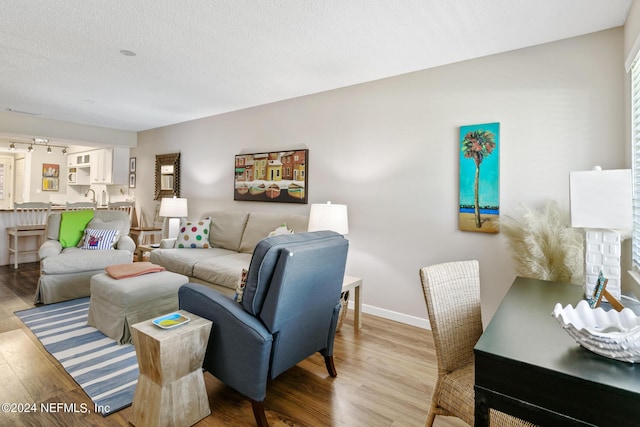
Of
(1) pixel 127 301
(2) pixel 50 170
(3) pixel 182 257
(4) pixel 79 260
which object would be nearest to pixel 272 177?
(3) pixel 182 257

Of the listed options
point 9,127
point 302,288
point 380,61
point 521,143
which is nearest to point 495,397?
point 302,288

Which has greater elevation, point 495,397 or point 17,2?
point 17,2

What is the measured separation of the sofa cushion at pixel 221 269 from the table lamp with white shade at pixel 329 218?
0.88 meters

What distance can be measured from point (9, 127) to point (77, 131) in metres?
0.90

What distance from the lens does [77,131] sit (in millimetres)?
5910

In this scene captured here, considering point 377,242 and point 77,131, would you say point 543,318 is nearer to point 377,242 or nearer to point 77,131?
point 377,242

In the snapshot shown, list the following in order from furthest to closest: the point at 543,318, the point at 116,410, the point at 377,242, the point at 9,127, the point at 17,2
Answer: the point at 9,127, the point at 377,242, the point at 17,2, the point at 116,410, the point at 543,318

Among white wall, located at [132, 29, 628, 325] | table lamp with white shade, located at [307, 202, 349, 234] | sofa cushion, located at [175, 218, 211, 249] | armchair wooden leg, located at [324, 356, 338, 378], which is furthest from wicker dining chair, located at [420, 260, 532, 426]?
sofa cushion, located at [175, 218, 211, 249]

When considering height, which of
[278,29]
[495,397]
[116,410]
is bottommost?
[116,410]

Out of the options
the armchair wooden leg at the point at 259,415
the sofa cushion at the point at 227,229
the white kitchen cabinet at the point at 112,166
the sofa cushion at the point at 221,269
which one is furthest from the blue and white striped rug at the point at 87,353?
the white kitchen cabinet at the point at 112,166

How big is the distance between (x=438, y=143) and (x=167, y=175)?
482 centimetres

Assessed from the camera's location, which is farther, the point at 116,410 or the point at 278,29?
the point at 278,29

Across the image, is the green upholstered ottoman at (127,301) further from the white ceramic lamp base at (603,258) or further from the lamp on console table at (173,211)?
the white ceramic lamp base at (603,258)

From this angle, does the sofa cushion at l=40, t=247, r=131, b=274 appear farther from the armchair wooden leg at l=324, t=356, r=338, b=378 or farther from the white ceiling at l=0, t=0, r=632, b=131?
the armchair wooden leg at l=324, t=356, r=338, b=378
